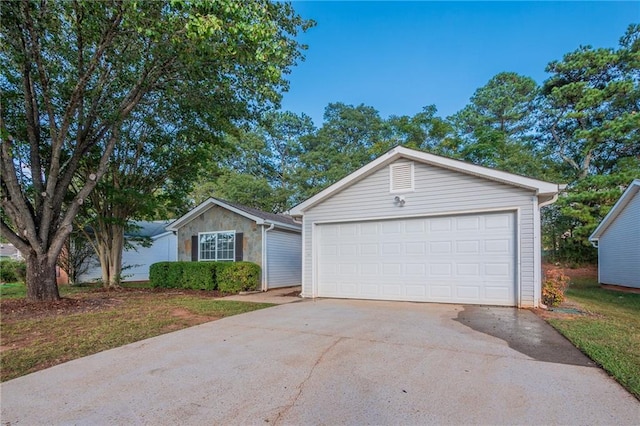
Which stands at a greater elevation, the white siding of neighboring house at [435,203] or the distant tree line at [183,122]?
the distant tree line at [183,122]

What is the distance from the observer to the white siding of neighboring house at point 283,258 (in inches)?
490

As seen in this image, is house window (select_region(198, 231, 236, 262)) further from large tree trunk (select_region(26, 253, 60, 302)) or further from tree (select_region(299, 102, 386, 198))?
tree (select_region(299, 102, 386, 198))

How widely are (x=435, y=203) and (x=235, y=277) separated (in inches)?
269

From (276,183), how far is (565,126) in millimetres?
21224

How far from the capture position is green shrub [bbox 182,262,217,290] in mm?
11477

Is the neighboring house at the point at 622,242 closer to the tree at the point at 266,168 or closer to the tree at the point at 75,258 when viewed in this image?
the tree at the point at 266,168

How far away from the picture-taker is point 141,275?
18203 millimetres

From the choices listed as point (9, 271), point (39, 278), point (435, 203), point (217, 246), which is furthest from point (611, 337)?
point (9, 271)

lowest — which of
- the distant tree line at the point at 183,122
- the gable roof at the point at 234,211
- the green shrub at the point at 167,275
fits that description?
the green shrub at the point at 167,275

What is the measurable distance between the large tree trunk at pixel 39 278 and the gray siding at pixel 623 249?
58.4 ft

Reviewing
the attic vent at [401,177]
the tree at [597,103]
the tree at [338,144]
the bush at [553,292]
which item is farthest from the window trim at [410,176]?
the tree at [338,144]

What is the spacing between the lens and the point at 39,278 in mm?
7891

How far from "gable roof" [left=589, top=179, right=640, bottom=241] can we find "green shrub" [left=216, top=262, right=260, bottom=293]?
1323cm

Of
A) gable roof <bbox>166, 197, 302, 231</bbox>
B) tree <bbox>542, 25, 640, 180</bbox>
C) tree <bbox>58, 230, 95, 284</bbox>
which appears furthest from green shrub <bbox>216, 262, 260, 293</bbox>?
tree <bbox>542, 25, 640, 180</bbox>
